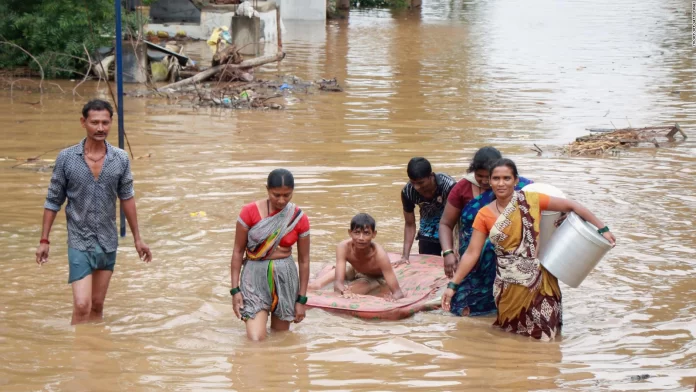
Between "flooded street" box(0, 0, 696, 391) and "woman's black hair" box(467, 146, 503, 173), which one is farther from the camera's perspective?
"woman's black hair" box(467, 146, 503, 173)

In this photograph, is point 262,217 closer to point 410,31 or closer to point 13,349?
point 13,349

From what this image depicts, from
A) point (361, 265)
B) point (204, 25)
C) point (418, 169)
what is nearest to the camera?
point (418, 169)

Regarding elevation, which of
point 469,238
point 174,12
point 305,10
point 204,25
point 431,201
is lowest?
point 469,238

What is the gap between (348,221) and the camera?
29.7ft

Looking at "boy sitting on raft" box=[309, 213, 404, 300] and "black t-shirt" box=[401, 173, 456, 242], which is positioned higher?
"black t-shirt" box=[401, 173, 456, 242]

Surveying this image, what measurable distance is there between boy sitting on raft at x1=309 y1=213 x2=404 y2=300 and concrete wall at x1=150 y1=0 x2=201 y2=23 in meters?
21.7

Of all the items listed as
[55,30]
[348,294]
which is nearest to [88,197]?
[348,294]

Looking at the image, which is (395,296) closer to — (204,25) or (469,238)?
(469,238)

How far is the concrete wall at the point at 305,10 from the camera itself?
34.0 metres

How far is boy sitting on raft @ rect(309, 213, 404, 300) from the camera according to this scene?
6.55 m

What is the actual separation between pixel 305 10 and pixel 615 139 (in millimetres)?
23016

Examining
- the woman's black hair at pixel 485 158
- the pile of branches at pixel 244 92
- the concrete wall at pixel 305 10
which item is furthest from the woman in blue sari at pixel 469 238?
the concrete wall at pixel 305 10

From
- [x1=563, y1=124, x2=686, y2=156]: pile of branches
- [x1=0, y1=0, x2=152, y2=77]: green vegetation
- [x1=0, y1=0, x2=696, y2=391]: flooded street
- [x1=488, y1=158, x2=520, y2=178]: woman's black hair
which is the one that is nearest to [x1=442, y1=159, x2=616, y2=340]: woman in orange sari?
[x1=488, y1=158, x2=520, y2=178]: woman's black hair

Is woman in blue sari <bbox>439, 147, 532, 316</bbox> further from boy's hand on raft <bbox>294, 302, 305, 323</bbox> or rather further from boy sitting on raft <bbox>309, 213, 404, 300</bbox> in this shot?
boy's hand on raft <bbox>294, 302, 305, 323</bbox>
